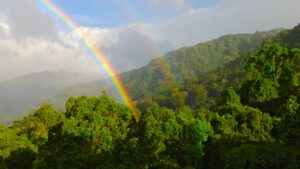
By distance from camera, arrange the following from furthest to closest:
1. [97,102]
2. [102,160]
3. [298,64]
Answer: [298,64]
[97,102]
[102,160]

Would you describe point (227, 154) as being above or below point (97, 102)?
below

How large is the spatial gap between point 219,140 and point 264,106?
41.0 ft

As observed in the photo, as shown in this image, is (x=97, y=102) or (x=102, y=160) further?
(x=97, y=102)

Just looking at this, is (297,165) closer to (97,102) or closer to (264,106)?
(264,106)

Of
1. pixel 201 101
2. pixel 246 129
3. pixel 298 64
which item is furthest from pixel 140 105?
pixel 246 129

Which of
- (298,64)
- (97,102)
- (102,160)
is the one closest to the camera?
(102,160)

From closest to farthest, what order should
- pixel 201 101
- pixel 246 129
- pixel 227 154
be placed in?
1. pixel 227 154
2. pixel 246 129
3. pixel 201 101

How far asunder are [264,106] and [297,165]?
19.2m

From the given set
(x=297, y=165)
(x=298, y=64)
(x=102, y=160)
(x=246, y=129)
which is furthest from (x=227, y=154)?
(x=298, y=64)

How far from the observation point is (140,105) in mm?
197500

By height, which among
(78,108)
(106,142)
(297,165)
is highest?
(78,108)

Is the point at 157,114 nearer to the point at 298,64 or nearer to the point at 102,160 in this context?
the point at 102,160

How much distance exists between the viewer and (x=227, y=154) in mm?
35562

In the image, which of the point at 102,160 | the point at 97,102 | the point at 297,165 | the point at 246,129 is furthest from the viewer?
the point at 97,102
